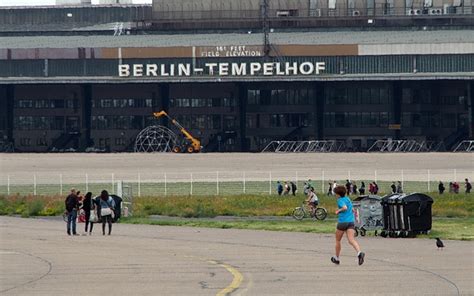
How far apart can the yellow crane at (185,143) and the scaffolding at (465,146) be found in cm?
2506

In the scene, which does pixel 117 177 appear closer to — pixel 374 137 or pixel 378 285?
pixel 374 137

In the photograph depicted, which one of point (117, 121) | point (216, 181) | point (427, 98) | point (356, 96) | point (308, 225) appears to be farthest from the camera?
point (117, 121)

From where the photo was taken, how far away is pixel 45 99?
14762cm

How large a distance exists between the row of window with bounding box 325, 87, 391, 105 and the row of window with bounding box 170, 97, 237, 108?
406 inches

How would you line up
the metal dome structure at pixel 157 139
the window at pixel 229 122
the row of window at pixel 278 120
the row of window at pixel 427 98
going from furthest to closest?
the window at pixel 229 122 < the row of window at pixel 278 120 < the row of window at pixel 427 98 < the metal dome structure at pixel 157 139

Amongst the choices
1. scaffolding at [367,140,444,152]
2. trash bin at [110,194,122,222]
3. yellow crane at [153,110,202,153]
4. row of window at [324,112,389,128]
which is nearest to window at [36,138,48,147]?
yellow crane at [153,110,202,153]

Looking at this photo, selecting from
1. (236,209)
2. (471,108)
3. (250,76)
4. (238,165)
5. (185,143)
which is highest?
(250,76)

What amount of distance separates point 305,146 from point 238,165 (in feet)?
92.8

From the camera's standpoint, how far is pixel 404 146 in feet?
436

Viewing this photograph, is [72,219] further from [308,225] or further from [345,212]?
[345,212]

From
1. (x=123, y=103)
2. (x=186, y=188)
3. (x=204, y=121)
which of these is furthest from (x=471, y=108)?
(x=186, y=188)

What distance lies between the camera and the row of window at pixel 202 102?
144625 millimetres

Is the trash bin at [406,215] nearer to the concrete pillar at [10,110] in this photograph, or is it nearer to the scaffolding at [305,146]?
the scaffolding at [305,146]

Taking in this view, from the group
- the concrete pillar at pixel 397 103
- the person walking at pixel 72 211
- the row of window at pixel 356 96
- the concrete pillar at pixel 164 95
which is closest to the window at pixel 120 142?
the concrete pillar at pixel 164 95
